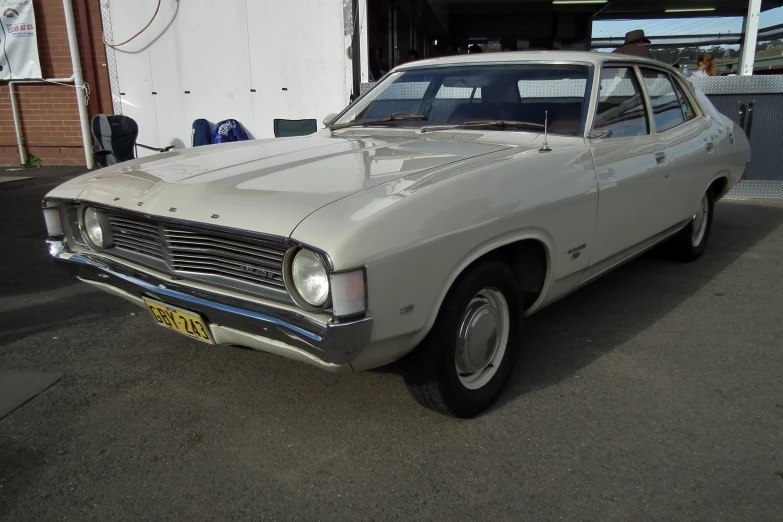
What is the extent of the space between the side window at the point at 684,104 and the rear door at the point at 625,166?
0.79 meters

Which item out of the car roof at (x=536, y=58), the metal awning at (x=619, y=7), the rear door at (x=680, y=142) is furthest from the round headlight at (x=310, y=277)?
the metal awning at (x=619, y=7)

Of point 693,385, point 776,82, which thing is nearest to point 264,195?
point 693,385

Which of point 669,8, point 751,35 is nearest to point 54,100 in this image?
point 751,35

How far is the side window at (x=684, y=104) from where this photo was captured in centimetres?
448

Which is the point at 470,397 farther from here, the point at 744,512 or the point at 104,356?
the point at 104,356

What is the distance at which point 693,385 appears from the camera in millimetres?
3021

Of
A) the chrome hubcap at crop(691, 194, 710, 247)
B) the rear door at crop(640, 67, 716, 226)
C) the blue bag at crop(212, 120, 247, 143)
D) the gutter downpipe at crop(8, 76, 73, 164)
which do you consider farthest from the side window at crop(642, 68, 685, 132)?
the gutter downpipe at crop(8, 76, 73, 164)

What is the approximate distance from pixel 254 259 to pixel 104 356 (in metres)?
1.62

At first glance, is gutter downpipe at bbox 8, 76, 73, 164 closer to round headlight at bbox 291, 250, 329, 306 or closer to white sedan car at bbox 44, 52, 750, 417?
white sedan car at bbox 44, 52, 750, 417

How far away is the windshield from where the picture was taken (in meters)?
3.42

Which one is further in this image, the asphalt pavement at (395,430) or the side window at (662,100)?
the side window at (662,100)

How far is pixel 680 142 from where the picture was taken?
407cm

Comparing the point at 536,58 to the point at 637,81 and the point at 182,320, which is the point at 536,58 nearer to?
the point at 637,81

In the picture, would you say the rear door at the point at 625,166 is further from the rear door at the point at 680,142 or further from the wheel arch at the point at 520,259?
the wheel arch at the point at 520,259
